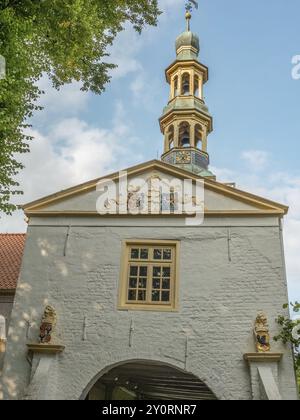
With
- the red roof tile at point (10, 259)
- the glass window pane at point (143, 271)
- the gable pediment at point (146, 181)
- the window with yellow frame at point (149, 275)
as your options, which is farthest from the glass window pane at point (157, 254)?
the red roof tile at point (10, 259)

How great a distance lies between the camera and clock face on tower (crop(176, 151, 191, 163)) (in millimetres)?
17734

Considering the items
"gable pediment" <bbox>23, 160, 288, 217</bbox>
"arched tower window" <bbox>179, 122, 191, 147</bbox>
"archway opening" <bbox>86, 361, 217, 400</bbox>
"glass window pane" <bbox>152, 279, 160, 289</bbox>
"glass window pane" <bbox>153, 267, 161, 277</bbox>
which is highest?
"arched tower window" <bbox>179, 122, 191, 147</bbox>

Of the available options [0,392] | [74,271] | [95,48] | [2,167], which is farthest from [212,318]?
[95,48]

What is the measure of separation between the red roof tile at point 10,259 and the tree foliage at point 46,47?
11.2 ft

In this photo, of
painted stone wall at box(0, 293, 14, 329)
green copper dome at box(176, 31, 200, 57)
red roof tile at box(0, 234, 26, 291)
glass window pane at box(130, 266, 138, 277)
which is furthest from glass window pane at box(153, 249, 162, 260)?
green copper dome at box(176, 31, 200, 57)

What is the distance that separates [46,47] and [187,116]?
8489mm

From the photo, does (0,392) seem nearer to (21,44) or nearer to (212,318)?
(212,318)

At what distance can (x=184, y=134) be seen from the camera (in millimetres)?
19203

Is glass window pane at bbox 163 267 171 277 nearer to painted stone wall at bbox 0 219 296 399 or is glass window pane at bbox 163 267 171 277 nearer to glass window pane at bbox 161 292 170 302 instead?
painted stone wall at bbox 0 219 296 399

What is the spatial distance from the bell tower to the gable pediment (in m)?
5.81

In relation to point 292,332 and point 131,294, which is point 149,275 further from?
point 292,332

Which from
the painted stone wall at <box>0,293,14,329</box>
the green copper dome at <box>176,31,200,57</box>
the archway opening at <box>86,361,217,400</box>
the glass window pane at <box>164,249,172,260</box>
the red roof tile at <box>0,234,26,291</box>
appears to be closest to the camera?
the glass window pane at <box>164,249,172,260</box>

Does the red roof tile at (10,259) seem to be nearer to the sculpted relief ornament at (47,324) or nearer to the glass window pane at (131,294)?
the sculpted relief ornament at (47,324)

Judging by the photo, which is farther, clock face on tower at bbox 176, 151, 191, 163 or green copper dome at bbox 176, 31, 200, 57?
green copper dome at bbox 176, 31, 200, 57
